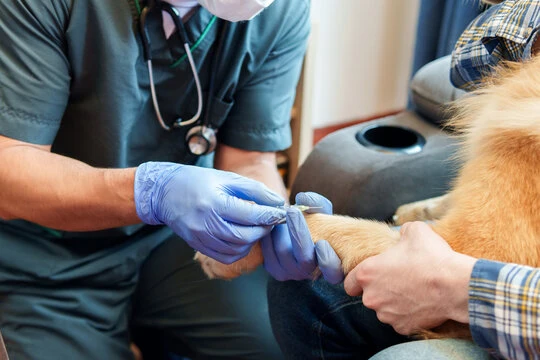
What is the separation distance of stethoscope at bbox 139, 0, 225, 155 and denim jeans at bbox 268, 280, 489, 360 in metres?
0.28

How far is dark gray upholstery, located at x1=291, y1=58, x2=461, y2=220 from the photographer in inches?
40.8

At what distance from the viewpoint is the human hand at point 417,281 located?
23.1 inches

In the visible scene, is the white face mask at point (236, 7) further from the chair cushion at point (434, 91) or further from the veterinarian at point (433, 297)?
the chair cushion at point (434, 91)

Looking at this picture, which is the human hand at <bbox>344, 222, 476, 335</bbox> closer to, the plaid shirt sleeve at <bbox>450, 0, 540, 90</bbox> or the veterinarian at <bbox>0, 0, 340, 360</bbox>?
the veterinarian at <bbox>0, 0, 340, 360</bbox>

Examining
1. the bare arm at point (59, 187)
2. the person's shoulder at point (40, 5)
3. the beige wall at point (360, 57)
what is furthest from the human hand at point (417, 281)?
the beige wall at point (360, 57)

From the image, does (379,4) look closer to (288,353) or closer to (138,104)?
(138,104)

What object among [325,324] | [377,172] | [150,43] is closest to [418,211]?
[377,172]

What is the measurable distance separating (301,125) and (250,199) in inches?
37.9

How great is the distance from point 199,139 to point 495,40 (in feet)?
1.62

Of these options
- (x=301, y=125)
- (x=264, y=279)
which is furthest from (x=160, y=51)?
(x=301, y=125)

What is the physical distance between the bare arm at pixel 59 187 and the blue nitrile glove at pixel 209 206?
34mm

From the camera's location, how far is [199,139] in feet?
3.20

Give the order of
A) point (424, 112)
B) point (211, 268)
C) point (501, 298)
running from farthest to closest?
point (424, 112)
point (211, 268)
point (501, 298)

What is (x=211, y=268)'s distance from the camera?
85cm
